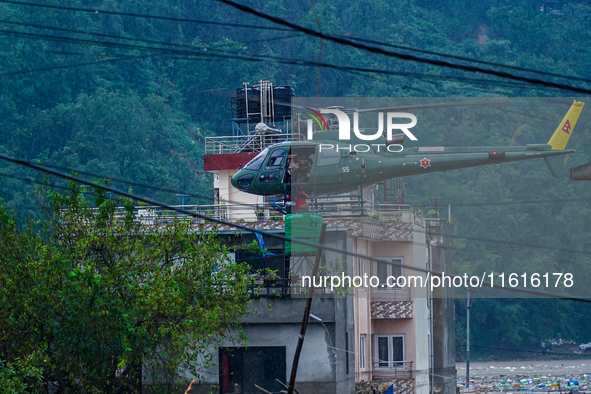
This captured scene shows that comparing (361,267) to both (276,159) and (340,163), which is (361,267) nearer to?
(340,163)

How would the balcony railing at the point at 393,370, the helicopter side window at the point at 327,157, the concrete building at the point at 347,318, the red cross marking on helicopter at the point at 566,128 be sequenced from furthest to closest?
the red cross marking on helicopter at the point at 566,128, the balcony railing at the point at 393,370, the helicopter side window at the point at 327,157, the concrete building at the point at 347,318

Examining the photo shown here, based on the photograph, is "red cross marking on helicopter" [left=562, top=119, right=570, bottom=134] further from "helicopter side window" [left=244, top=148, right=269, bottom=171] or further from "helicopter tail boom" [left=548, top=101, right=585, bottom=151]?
"helicopter side window" [left=244, top=148, right=269, bottom=171]

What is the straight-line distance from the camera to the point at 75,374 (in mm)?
16328

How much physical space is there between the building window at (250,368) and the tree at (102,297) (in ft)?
14.7

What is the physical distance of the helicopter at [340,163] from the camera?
25.1 meters

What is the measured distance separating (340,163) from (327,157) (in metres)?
0.51

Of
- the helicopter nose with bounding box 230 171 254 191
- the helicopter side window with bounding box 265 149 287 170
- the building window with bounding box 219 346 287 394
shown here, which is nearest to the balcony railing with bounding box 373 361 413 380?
the building window with bounding box 219 346 287 394

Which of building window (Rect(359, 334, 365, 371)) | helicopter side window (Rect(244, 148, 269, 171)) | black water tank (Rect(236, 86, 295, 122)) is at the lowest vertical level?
building window (Rect(359, 334, 365, 371))

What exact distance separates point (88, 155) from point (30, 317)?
5066 centimetres

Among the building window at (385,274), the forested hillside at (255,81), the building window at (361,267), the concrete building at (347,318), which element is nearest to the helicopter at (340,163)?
the concrete building at (347,318)

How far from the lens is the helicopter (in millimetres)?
25094

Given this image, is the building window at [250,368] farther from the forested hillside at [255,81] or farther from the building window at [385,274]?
the forested hillside at [255,81]

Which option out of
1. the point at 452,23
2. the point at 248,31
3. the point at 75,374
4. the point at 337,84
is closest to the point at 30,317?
the point at 75,374

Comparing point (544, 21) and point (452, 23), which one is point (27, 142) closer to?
point (452, 23)
